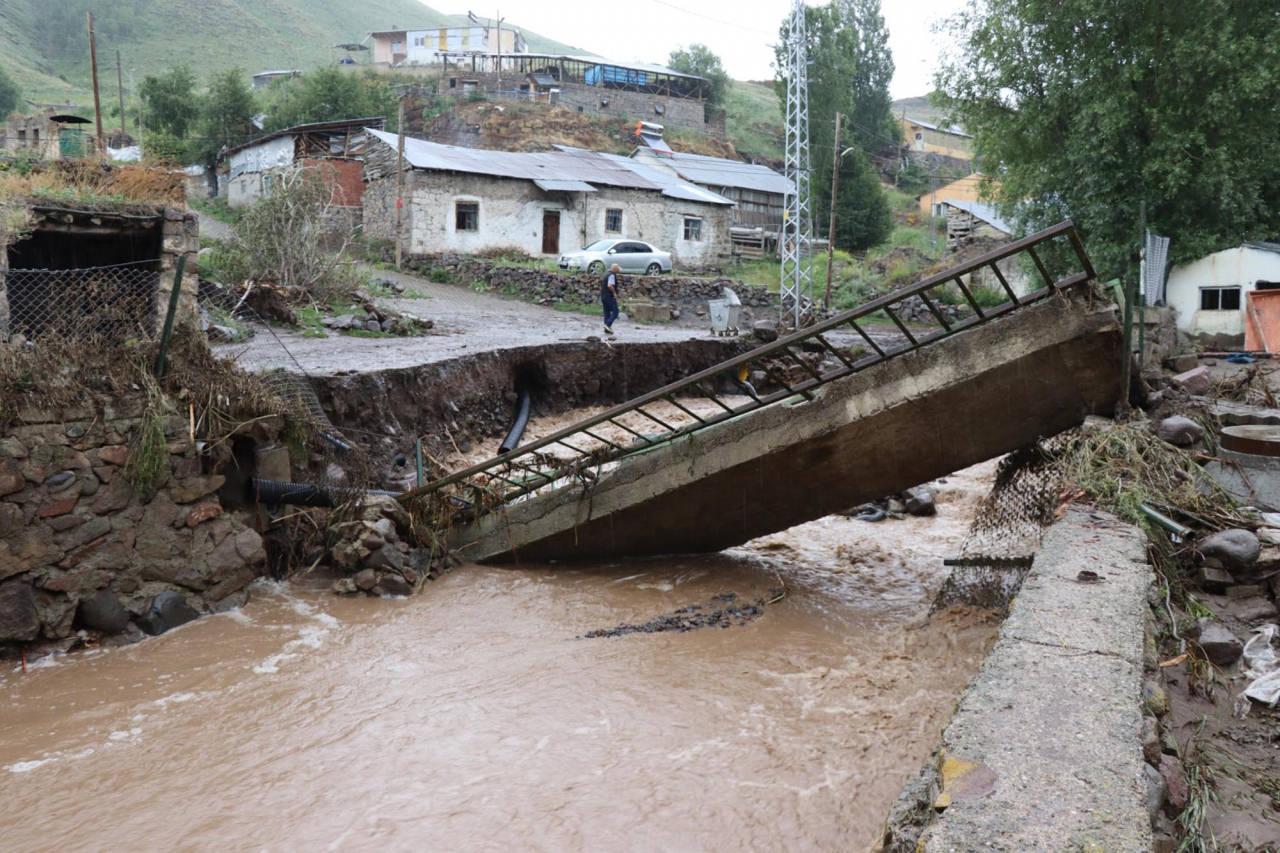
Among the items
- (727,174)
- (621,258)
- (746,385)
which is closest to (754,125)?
(727,174)

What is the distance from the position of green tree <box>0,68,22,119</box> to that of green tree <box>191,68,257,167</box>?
15735 millimetres

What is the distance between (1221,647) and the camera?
17.6 feet

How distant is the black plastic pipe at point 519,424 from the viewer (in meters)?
14.5

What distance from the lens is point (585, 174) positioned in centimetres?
3641

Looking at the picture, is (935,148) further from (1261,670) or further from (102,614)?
(1261,670)

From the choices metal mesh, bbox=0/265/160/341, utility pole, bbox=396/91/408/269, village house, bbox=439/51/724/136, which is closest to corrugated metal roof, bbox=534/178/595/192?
utility pole, bbox=396/91/408/269

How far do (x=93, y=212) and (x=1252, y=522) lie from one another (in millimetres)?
10800

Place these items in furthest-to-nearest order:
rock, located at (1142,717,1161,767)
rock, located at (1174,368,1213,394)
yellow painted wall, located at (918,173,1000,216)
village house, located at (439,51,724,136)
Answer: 1. village house, located at (439,51,724,136)
2. yellow painted wall, located at (918,173,1000,216)
3. rock, located at (1174,368,1213,394)
4. rock, located at (1142,717,1161,767)

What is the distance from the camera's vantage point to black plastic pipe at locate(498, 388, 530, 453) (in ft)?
47.7

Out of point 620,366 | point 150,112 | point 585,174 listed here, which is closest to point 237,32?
point 150,112

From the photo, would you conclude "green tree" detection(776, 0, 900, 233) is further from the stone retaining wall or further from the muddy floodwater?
the muddy floodwater

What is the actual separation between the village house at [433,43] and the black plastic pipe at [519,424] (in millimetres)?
62604

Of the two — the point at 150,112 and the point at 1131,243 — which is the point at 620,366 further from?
the point at 150,112

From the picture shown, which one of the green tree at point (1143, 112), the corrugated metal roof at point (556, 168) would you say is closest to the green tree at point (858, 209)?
the corrugated metal roof at point (556, 168)
